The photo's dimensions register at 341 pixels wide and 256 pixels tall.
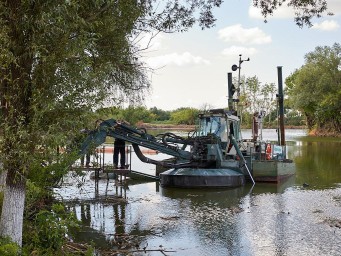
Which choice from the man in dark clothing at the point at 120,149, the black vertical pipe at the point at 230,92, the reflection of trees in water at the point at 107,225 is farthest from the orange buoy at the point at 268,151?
the reflection of trees in water at the point at 107,225

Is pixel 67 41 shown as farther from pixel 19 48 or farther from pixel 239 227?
pixel 239 227

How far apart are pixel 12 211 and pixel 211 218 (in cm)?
666

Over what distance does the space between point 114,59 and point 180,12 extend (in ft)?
5.77

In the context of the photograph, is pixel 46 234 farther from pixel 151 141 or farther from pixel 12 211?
pixel 151 141

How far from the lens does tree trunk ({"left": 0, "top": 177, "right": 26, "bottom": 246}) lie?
6.11 meters

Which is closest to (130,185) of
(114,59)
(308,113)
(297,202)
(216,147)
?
(216,147)

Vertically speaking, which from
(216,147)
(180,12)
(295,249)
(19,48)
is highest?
(180,12)

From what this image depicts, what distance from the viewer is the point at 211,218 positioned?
38.9 ft

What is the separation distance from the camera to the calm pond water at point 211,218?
9195 millimetres

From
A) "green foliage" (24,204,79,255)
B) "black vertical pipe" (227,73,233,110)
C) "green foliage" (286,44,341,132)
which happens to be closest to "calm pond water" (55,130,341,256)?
"green foliage" (24,204,79,255)

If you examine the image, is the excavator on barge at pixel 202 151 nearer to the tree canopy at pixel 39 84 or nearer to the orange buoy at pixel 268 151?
the orange buoy at pixel 268 151

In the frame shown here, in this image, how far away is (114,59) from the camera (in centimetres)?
917

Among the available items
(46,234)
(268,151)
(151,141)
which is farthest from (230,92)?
(46,234)

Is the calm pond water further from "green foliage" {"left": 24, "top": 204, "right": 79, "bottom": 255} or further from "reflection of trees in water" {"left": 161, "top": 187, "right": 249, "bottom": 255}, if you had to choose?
"green foliage" {"left": 24, "top": 204, "right": 79, "bottom": 255}
